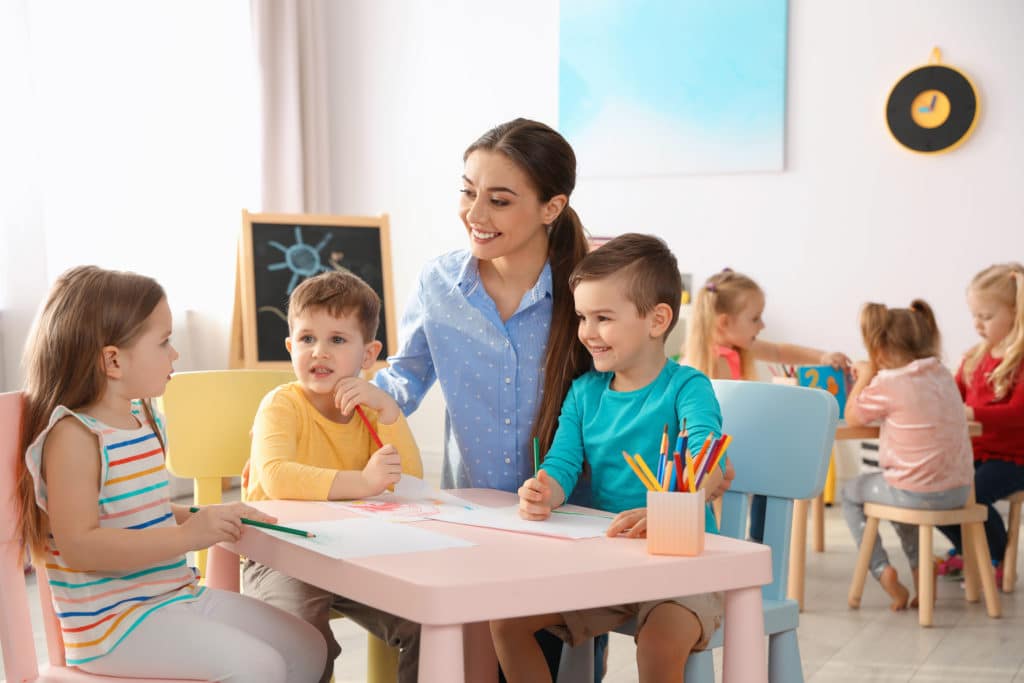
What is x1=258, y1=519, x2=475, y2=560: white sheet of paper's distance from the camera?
1.22m

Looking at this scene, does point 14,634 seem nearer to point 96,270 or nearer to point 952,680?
point 96,270

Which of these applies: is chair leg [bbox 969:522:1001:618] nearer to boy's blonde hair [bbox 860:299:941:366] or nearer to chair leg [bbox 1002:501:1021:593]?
chair leg [bbox 1002:501:1021:593]

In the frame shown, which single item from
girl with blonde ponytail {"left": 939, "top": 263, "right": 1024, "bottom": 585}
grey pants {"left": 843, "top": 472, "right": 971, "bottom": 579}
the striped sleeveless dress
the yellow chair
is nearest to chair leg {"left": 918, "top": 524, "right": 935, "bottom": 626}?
grey pants {"left": 843, "top": 472, "right": 971, "bottom": 579}

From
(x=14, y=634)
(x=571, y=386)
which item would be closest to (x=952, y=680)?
(x=571, y=386)

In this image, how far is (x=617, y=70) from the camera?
531 centimetres

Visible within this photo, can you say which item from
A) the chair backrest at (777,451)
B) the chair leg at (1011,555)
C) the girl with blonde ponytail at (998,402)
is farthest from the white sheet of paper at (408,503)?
the chair leg at (1011,555)

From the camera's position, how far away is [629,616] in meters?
1.53

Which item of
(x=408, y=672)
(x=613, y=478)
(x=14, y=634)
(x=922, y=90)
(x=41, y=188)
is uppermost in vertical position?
(x=922, y=90)

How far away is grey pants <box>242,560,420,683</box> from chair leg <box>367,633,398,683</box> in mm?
126

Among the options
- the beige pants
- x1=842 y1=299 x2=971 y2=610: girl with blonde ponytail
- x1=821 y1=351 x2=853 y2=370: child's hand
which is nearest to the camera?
the beige pants

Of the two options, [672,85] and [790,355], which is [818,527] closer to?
[790,355]

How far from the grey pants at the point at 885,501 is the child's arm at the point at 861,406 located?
159 millimetres

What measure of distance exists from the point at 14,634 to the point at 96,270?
0.45 meters

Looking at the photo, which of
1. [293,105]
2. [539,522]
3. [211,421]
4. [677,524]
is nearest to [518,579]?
[677,524]
